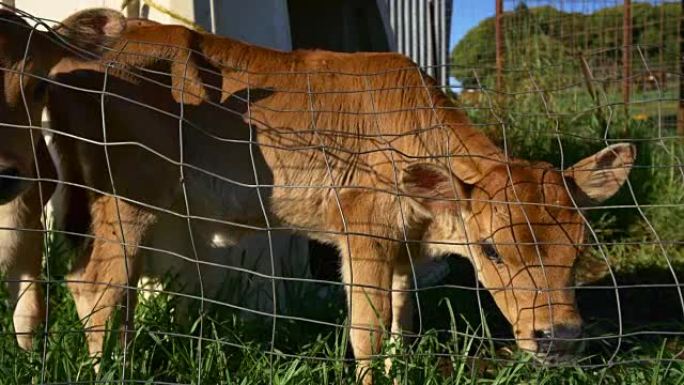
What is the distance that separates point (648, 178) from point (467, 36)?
1060 centimetres

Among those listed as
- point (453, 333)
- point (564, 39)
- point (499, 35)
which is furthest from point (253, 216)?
point (564, 39)

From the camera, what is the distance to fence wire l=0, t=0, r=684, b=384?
3.43 m

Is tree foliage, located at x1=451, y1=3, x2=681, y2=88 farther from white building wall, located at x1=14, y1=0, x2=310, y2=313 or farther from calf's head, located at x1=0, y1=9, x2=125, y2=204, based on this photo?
calf's head, located at x1=0, y1=9, x2=125, y2=204

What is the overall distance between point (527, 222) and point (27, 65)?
2.24m

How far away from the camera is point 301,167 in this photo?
425 cm

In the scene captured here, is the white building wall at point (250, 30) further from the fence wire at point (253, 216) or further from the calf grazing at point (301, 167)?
the calf grazing at point (301, 167)

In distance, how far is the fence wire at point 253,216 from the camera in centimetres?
343

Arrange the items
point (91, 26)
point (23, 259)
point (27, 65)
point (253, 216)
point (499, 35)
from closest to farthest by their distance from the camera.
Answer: point (27, 65)
point (91, 26)
point (23, 259)
point (253, 216)
point (499, 35)

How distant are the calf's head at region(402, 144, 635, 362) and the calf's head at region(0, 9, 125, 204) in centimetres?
157

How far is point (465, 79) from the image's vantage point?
12.4 metres

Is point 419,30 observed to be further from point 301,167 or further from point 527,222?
point 527,222

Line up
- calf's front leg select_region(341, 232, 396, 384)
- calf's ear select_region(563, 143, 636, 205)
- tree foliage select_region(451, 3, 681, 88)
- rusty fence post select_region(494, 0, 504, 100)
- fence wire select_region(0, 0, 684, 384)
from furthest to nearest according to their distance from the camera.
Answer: rusty fence post select_region(494, 0, 504, 100), tree foliage select_region(451, 3, 681, 88), calf's front leg select_region(341, 232, 396, 384), calf's ear select_region(563, 143, 636, 205), fence wire select_region(0, 0, 684, 384)

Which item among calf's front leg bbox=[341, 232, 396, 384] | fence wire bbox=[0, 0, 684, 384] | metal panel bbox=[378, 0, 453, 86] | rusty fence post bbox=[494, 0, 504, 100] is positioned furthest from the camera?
metal panel bbox=[378, 0, 453, 86]

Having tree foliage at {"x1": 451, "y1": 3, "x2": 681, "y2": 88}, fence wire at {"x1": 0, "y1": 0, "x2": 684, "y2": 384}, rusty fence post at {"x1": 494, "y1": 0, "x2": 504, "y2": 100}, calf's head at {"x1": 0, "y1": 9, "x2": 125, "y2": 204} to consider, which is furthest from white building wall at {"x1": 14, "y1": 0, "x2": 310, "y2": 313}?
rusty fence post at {"x1": 494, "y1": 0, "x2": 504, "y2": 100}
